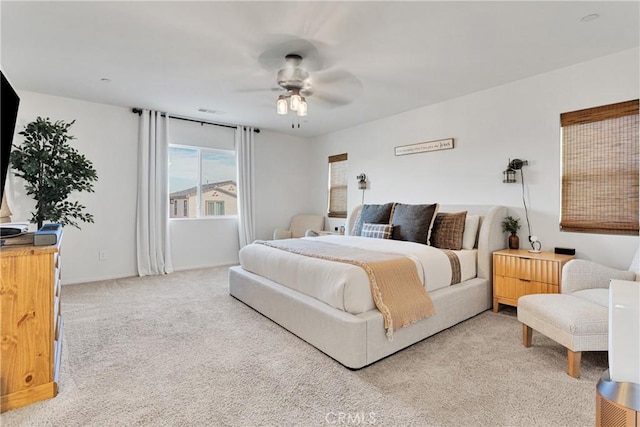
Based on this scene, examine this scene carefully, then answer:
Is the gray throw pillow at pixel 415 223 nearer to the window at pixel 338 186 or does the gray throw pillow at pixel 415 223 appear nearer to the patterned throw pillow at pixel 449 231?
the patterned throw pillow at pixel 449 231

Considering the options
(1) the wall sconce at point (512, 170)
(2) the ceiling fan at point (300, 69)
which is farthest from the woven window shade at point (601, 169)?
(2) the ceiling fan at point (300, 69)

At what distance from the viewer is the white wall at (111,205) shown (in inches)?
168

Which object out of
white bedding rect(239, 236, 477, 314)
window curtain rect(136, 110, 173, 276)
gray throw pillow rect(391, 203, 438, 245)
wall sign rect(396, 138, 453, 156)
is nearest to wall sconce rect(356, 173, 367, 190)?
wall sign rect(396, 138, 453, 156)

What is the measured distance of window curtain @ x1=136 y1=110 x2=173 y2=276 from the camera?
4.89m

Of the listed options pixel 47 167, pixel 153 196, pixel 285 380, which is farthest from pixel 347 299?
pixel 153 196

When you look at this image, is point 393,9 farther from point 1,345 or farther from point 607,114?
point 1,345

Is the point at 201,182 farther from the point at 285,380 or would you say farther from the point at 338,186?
the point at 285,380

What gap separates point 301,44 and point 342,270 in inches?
77.0

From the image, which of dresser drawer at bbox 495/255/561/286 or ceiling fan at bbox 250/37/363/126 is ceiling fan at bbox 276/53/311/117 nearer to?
ceiling fan at bbox 250/37/363/126

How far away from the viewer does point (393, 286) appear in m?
2.51

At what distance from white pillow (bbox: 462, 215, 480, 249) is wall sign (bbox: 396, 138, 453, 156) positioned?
1.17 meters

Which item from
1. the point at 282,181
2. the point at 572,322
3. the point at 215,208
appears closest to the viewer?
the point at 572,322

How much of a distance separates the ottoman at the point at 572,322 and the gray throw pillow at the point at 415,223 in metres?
1.37

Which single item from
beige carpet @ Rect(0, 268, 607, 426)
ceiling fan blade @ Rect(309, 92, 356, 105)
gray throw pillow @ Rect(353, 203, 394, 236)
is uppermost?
ceiling fan blade @ Rect(309, 92, 356, 105)
